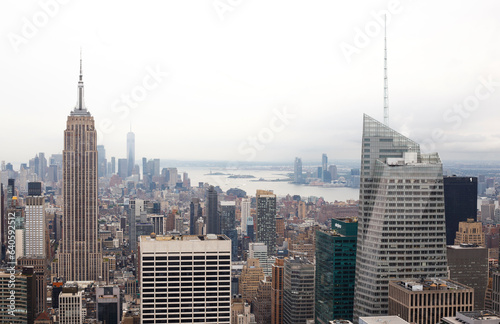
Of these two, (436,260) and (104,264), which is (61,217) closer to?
(104,264)

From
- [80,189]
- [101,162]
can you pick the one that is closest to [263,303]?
[101,162]

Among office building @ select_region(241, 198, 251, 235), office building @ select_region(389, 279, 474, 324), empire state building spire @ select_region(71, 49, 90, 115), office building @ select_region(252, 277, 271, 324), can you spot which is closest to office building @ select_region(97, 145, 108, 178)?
empire state building spire @ select_region(71, 49, 90, 115)

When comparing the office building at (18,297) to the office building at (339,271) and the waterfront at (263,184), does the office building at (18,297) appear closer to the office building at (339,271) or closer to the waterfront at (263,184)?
the waterfront at (263,184)

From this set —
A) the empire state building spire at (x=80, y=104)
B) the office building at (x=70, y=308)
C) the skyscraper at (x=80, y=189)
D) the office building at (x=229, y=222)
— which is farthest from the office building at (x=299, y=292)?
the skyscraper at (x=80, y=189)

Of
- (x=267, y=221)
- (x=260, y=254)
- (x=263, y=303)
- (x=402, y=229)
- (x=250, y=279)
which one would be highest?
(x=402, y=229)

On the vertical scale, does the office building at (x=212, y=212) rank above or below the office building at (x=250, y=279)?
above

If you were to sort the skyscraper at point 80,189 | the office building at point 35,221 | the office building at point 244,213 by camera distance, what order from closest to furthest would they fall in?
the office building at point 244,213 < the office building at point 35,221 < the skyscraper at point 80,189

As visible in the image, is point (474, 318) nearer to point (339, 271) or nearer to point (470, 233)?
point (339, 271)
